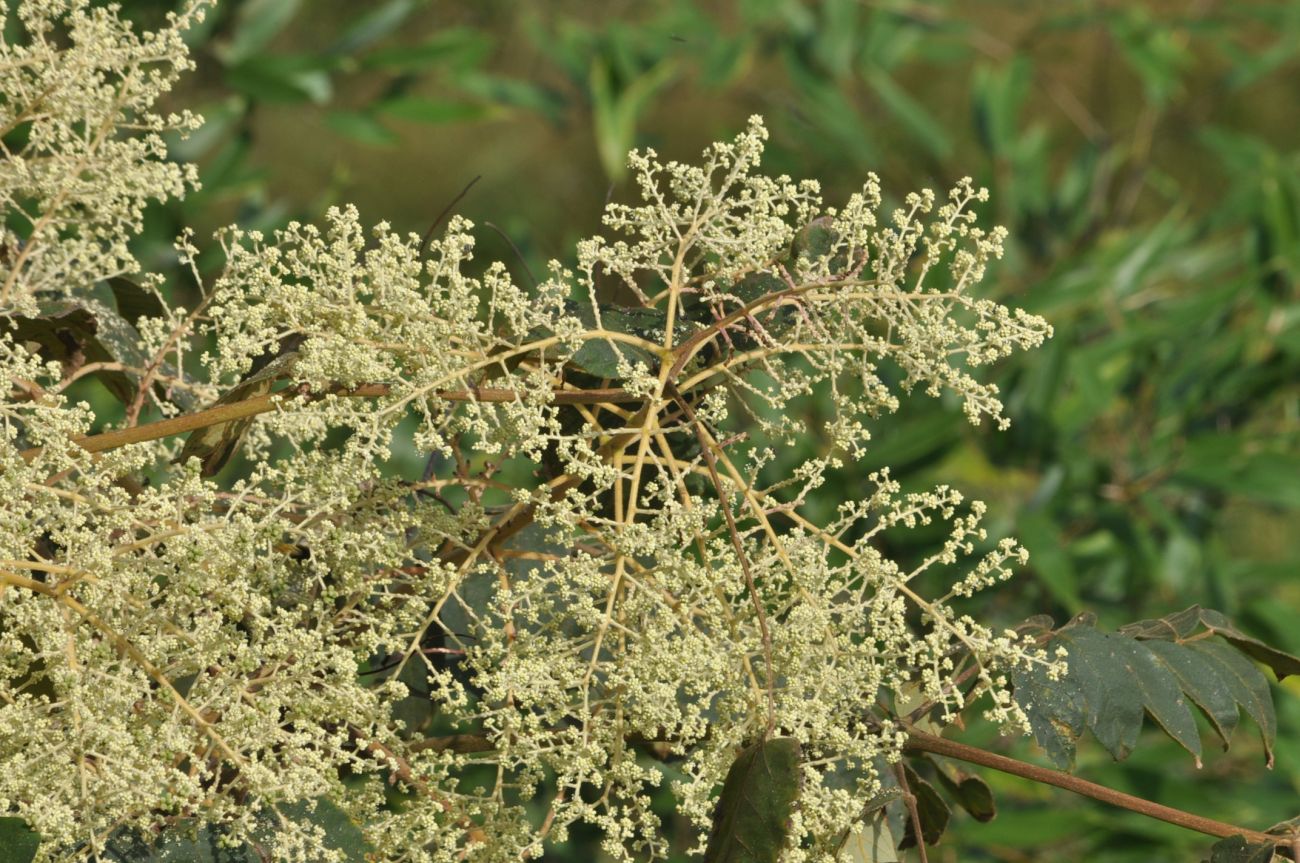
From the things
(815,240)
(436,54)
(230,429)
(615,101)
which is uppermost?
(615,101)

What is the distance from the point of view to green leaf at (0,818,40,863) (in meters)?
0.70

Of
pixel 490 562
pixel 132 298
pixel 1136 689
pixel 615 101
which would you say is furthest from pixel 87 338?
pixel 615 101

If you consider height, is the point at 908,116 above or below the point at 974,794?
above

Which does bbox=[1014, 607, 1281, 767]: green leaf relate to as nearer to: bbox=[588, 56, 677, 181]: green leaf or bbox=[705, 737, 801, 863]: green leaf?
bbox=[705, 737, 801, 863]: green leaf

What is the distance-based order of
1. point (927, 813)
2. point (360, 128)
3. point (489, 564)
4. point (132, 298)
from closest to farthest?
point (489, 564)
point (927, 813)
point (132, 298)
point (360, 128)

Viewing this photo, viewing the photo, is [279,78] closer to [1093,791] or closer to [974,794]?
[974,794]

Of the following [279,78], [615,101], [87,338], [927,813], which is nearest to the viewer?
[927,813]

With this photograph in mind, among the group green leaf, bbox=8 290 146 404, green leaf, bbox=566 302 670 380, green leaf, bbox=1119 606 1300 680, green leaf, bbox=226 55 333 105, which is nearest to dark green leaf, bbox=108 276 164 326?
green leaf, bbox=8 290 146 404

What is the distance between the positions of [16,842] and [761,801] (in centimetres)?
37

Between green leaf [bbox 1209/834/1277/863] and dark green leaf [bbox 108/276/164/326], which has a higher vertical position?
dark green leaf [bbox 108/276/164/326]

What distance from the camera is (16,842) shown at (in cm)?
70

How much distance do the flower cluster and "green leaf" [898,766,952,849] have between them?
0.26 ft

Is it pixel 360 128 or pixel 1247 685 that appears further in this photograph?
pixel 360 128

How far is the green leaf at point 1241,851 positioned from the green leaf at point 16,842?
64 cm
